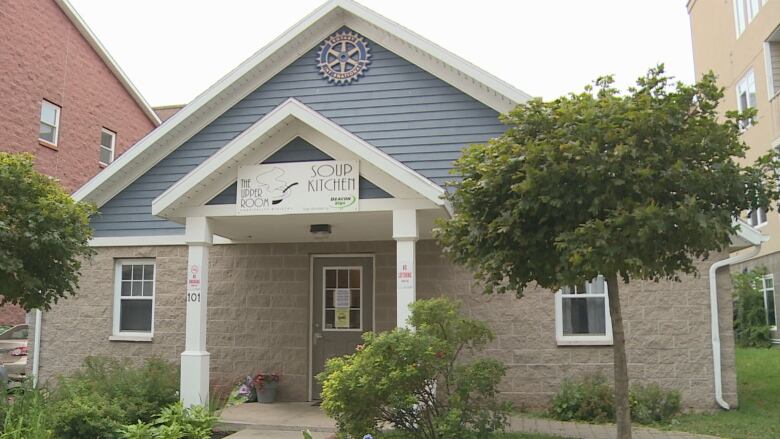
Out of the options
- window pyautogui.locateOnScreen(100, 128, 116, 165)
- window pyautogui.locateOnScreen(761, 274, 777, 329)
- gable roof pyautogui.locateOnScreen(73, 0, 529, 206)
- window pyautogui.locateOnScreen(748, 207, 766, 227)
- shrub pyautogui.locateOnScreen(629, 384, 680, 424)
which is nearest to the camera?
shrub pyautogui.locateOnScreen(629, 384, 680, 424)

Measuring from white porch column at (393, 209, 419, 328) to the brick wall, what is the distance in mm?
14584

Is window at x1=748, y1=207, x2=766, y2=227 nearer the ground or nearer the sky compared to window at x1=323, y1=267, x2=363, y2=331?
nearer the sky

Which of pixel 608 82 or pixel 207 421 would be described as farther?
pixel 207 421

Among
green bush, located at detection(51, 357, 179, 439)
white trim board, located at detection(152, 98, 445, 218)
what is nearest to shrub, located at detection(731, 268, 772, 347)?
white trim board, located at detection(152, 98, 445, 218)

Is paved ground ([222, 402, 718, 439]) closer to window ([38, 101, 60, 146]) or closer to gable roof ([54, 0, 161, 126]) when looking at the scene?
window ([38, 101, 60, 146])

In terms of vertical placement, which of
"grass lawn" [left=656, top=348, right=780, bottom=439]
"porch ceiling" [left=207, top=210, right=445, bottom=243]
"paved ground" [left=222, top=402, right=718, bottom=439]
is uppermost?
"porch ceiling" [left=207, top=210, right=445, bottom=243]

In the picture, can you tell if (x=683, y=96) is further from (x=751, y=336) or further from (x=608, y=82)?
(x=751, y=336)

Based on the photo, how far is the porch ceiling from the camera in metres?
9.15

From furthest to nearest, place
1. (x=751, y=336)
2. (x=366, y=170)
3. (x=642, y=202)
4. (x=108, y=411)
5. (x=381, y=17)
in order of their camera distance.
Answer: (x=751, y=336) → (x=381, y=17) → (x=366, y=170) → (x=108, y=411) → (x=642, y=202)

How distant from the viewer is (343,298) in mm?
11398

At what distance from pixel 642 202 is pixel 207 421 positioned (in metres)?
5.66

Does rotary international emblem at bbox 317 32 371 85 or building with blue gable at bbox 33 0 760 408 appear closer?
building with blue gable at bbox 33 0 760 408

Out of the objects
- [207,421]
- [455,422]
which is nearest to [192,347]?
[207,421]

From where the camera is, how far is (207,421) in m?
8.21
